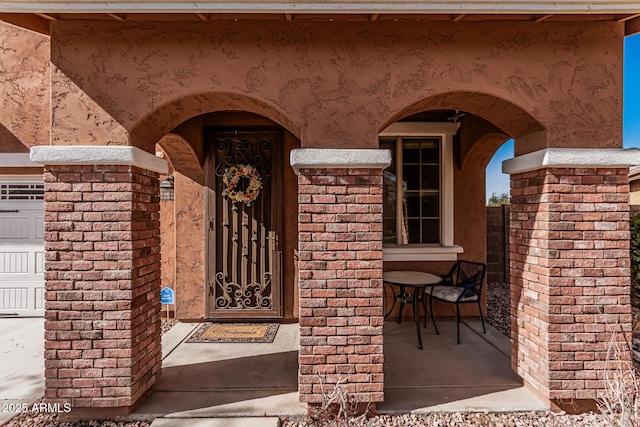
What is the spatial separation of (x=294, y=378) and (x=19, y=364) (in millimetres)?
3063

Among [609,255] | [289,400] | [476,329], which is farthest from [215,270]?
[609,255]

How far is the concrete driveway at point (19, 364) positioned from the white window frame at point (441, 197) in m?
4.27

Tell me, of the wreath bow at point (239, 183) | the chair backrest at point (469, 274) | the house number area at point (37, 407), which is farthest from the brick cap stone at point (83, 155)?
the chair backrest at point (469, 274)

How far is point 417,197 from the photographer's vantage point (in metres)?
5.25

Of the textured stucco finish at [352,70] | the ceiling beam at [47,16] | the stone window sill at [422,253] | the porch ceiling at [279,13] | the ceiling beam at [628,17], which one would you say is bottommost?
the stone window sill at [422,253]

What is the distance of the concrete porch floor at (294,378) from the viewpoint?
9.45 feet

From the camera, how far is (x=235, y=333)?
15.1 feet

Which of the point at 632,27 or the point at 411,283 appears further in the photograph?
the point at 411,283

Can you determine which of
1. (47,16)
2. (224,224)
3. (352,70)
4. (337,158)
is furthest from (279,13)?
(224,224)

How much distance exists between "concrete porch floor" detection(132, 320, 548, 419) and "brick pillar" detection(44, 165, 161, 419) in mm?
432

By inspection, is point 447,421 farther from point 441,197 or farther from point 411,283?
point 441,197

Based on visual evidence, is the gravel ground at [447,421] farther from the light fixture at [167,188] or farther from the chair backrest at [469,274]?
the light fixture at [167,188]

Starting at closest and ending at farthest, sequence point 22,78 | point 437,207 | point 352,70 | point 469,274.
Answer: point 352,70 < point 22,78 < point 469,274 < point 437,207

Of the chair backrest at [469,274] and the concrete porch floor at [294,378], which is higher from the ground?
the chair backrest at [469,274]
